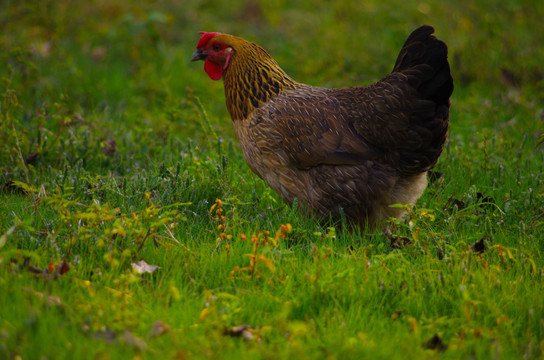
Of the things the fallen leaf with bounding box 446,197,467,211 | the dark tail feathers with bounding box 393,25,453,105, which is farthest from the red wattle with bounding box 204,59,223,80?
the fallen leaf with bounding box 446,197,467,211

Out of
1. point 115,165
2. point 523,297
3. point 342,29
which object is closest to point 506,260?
point 523,297

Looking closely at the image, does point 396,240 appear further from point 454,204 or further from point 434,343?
point 434,343

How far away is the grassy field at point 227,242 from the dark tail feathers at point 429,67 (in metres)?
0.90

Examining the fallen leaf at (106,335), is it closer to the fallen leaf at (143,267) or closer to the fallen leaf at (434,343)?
the fallen leaf at (143,267)

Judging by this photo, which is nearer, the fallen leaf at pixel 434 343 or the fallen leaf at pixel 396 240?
the fallen leaf at pixel 434 343

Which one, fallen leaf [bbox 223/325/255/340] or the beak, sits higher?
the beak

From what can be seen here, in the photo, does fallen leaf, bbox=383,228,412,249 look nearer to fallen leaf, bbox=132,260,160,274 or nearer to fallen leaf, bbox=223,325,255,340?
fallen leaf, bbox=223,325,255,340

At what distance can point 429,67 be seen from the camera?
14.0 feet

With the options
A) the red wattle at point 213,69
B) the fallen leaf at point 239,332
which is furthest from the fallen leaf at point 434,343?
the red wattle at point 213,69

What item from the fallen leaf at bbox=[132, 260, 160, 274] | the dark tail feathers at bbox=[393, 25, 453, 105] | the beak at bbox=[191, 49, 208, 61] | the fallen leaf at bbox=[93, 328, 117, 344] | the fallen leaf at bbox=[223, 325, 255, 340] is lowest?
the fallen leaf at bbox=[132, 260, 160, 274]

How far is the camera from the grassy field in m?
2.88

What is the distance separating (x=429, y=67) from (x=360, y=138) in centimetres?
77

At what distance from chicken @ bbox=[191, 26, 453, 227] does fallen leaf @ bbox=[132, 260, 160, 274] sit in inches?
59.2

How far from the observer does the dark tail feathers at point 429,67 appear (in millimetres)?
4250
